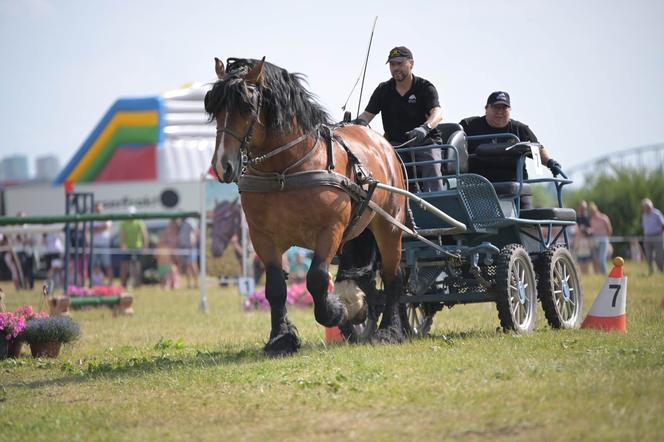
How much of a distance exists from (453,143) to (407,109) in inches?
23.5

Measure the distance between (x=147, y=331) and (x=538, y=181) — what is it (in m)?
5.42

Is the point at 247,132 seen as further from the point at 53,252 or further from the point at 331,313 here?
the point at 53,252

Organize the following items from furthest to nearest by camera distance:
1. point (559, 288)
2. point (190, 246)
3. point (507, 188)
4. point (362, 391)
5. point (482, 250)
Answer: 1. point (190, 246)
2. point (559, 288)
3. point (507, 188)
4. point (482, 250)
5. point (362, 391)

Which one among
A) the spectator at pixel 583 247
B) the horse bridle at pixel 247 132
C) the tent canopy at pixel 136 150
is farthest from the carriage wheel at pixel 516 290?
the tent canopy at pixel 136 150

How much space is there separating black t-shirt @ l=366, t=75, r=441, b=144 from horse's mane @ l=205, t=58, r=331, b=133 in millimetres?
1474

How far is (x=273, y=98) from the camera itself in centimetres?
726

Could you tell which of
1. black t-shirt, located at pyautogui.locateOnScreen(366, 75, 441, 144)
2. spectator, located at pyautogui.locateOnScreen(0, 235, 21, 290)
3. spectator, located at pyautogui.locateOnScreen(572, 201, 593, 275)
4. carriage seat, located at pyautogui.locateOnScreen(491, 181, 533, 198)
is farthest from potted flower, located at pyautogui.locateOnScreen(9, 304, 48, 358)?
spectator, located at pyautogui.locateOnScreen(572, 201, 593, 275)

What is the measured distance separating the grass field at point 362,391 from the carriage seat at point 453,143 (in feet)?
5.07

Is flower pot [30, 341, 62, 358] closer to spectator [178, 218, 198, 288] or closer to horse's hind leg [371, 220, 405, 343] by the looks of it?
horse's hind leg [371, 220, 405, 343]

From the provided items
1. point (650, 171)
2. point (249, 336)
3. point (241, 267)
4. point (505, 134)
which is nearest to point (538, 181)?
point (505, 134)

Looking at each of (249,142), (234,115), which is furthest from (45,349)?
(234,115)

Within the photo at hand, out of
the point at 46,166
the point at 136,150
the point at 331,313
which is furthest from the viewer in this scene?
the point at 46,166

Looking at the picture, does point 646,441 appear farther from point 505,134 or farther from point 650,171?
point 650,171

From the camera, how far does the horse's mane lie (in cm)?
696
